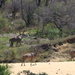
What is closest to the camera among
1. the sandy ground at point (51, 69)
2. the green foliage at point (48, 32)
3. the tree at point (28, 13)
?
the sandy ground at point (51, 69)

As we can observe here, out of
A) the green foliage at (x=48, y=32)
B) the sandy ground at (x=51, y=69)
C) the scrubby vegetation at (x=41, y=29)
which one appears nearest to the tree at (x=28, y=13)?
the scrubby vegetation at (x=41, y=29)

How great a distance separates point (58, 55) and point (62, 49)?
142 centimetres

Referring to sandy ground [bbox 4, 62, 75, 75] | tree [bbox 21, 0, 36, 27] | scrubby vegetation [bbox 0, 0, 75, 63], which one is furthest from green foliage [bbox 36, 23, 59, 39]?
sandy ground [bbox 4, 62, 75, 75]

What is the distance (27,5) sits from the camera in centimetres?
3916

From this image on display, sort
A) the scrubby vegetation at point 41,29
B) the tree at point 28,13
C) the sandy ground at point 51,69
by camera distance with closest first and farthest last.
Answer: the sandy ground at point 51,69 → the scrubby vegetation at point 41,29 → the tree at point 28,13

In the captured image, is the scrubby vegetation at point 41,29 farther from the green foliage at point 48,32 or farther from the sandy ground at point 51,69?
the sandy ground at point 51,69

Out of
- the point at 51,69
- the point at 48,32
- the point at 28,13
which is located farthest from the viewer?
the point at 28,13

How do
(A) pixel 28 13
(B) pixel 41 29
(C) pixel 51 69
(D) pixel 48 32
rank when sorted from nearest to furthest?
(C) pixel 51 69 < (D) pixel 48 32 < (B) pixel 41 29 < (A) pixel 28 13

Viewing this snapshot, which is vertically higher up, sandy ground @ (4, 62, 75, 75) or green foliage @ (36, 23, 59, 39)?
sandy ground @ (4, 62, 75, 75)

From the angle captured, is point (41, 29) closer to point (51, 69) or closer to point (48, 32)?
point (48, 32)

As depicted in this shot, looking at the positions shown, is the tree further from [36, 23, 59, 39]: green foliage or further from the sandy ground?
the sandy ground

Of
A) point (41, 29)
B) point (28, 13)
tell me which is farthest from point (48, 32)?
point (28, 13)

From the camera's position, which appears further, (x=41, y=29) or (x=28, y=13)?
(x=28, y=13)

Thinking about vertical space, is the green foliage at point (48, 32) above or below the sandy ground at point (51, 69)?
below
